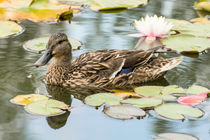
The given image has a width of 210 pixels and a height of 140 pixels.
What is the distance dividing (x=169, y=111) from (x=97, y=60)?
1830 millimetres

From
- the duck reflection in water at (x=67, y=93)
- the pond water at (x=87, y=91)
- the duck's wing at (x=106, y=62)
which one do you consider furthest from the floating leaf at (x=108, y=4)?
the duck reflection in water at (x=67, y=93)

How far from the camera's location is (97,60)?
6945 millimetres

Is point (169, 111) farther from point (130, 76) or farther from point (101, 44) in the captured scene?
point (101, 44)

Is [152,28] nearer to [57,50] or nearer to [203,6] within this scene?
[57,50]

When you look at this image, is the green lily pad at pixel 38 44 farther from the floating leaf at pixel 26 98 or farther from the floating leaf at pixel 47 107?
the floating leaf at pixel 47 107

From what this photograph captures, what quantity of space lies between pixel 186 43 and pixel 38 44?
279 centimetres

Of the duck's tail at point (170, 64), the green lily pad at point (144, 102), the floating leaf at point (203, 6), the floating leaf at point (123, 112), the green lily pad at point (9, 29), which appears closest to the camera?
the floating leaf at point (123, 112)

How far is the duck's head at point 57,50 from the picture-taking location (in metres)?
6.69

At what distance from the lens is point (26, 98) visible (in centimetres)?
584

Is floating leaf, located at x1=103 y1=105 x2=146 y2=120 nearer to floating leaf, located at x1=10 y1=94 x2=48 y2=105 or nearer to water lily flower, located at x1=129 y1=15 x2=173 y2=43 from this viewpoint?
floating leaf, located at x1=10 y1=94 x2=48 y2=105

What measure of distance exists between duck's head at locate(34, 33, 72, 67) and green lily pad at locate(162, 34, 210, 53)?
2073mm

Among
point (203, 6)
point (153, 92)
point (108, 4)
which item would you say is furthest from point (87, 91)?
point (203, 6)

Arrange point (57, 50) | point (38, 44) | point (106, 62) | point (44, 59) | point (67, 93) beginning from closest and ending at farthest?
point (67, 93), point (44, 59), point (57, 50), point (106, 62), point (38, 44)

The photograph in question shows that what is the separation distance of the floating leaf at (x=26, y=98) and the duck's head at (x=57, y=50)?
800mm
